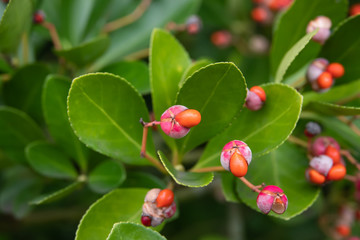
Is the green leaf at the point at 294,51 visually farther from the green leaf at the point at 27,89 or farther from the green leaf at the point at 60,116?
the green leaf at the point at 27,89

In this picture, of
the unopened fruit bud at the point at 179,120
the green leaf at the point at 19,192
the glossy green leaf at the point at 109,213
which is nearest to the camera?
the unopened fruit bud at the point at 179,120

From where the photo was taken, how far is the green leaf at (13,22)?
3.01ft

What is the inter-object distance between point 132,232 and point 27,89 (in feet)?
1.96

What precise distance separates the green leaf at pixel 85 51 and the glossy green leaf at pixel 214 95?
0.35 meters

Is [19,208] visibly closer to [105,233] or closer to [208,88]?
[105,233]

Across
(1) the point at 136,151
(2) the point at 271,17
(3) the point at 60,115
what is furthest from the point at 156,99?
(2) the point at 271,17

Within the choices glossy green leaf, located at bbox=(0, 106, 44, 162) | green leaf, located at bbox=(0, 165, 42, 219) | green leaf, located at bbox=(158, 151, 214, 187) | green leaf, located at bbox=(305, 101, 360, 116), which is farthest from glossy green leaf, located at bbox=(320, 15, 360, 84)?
green leaf, located at bbox=(0, 165, 42, 219)

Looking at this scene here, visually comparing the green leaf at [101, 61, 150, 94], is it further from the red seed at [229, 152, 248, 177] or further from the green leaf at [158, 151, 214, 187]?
the red seed at [229, 152, 248, 177]

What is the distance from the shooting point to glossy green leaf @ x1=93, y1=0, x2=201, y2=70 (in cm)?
137

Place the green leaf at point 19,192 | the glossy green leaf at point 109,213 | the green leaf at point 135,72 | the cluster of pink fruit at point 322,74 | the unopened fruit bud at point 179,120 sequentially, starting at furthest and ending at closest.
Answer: the green leaf at point 19,192 → the green leaf at point 135,72 → the cluster of pink fruit at point 322,74 → the glossy green leaf at point 109,213 → the unopened fruit bud at point 179,120

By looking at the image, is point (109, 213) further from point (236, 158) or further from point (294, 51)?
point (294, 51)

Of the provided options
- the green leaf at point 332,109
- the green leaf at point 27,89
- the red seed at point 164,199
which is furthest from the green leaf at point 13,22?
the green leaf at point 332,109

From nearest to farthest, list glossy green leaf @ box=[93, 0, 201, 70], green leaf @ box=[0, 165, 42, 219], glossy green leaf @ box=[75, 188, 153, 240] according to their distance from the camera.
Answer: glossy green leaf @ box=[75, 188, 153, 240] → green leaf @ box=[0, 165, 42, 219] → glossy green leaf @ box=[93, 0, 201, 70]

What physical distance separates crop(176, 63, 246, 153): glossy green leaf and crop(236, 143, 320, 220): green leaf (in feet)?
0.51
